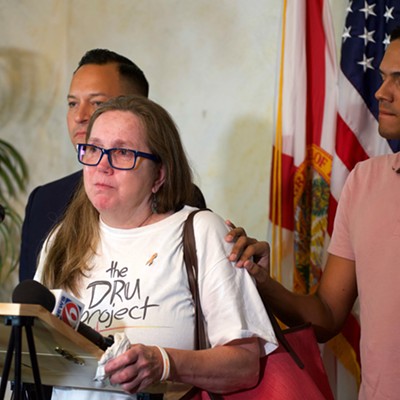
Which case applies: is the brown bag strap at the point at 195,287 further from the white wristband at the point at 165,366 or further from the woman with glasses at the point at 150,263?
the white wristband at the point at 165,366

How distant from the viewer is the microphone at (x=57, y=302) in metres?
1.56

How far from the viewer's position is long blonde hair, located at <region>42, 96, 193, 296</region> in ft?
6.85

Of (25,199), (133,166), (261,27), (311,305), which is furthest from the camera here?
(25,199)

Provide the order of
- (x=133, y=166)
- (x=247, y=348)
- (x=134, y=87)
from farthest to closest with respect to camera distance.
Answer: (x=134, y=87) → (x=133, y=166) → (x=247, y=348)

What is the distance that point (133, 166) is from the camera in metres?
2.04

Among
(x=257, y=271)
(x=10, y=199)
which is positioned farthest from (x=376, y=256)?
(x=10, y=199)

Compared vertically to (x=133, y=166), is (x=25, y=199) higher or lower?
lower

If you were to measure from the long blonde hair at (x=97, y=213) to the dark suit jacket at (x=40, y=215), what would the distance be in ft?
1.57

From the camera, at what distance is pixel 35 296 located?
155 cm

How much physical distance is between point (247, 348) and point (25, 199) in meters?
2.85

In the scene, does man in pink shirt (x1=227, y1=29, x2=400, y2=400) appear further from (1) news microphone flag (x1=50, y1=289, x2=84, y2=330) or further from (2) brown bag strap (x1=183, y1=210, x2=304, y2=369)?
(1) news microphone flag (x1=50, y1=289, x2=84, y2=330)

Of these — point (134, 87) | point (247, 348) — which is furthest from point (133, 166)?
→ point (134, 87)

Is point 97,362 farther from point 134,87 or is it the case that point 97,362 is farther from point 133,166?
point 134,87

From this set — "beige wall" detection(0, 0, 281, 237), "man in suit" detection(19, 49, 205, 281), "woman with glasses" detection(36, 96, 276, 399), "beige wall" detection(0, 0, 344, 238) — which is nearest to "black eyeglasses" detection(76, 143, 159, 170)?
"woman with glasses" detection(36, 96, 276, 399)
